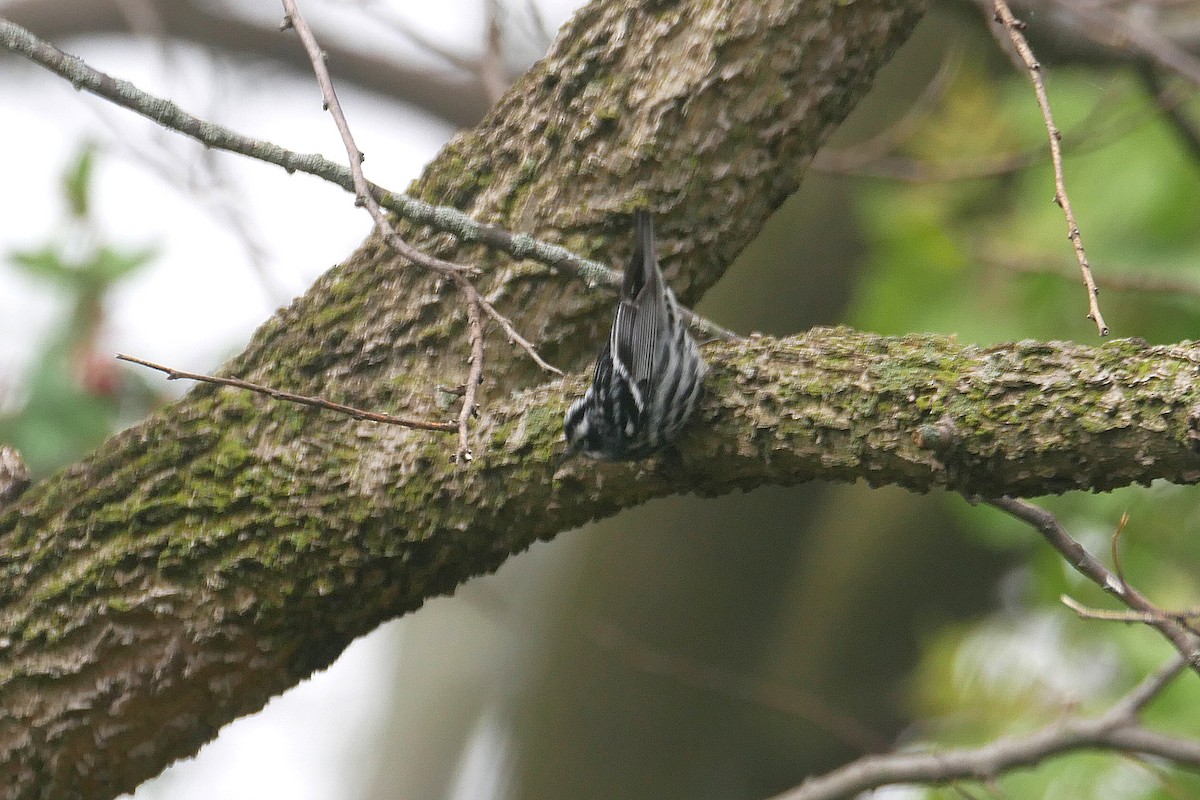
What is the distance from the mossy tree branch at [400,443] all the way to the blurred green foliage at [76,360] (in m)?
1.48

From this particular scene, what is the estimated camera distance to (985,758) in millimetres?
3225

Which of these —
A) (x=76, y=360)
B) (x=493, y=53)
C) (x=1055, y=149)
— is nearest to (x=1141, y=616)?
(x=1055, y=149)

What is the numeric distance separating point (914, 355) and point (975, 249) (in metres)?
2.45

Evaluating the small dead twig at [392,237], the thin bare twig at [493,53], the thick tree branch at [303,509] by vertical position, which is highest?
the thin bare twig at [493,53]

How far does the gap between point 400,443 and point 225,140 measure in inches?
28.0

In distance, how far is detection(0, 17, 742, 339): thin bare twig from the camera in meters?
2.18

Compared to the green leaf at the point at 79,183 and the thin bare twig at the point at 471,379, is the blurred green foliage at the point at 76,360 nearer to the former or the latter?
the green leaf at the point at 79,183

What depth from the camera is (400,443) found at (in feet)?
7.77

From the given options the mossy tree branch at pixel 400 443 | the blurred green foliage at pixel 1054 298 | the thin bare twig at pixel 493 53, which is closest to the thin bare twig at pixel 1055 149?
the mossy tree branch at pixel 400 443

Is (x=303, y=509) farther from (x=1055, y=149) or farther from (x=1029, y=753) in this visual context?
(x=1029, y=753)

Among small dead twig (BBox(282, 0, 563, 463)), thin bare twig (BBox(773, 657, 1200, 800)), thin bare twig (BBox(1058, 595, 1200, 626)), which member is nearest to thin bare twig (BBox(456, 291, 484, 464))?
small dead twig (BBox(282, 0, 563, 463))

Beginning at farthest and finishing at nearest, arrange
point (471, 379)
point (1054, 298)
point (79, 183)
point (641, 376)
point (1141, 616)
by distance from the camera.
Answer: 1. point (79, 183)
2. point (1054, 298)
3. point (641, 376)
4. point (1141, 616)
5. point (471, 379)

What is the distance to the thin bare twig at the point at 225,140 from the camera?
218 cm


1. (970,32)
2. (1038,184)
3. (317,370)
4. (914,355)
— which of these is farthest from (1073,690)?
(317,370)
